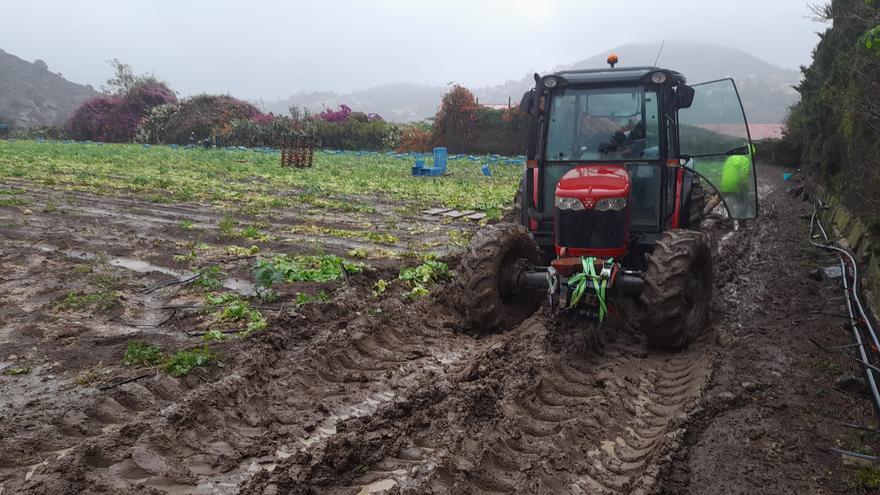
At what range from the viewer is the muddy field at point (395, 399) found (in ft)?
10.7

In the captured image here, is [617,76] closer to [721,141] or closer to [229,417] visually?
[721,141]

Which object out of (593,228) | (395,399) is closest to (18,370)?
(395,399)

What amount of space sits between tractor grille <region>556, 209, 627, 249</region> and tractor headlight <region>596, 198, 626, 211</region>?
3 cm

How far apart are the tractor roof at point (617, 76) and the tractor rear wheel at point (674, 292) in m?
1.49

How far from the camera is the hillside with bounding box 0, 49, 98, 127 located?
68.1 meters

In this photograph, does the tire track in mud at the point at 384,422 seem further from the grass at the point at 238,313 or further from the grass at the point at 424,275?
the grass at the point at 424,275

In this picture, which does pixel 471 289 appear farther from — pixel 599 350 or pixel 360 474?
pixel 360 474

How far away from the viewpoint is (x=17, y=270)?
671 cm

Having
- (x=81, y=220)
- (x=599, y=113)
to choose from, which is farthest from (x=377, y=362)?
(x=81, y=220)

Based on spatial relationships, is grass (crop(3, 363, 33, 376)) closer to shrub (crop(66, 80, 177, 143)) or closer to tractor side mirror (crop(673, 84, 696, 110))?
tractor side mirror (crop(673, 84, 696, 110))

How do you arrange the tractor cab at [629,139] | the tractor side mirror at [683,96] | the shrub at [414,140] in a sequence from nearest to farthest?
1. the tractor cab at [629,139]
2. the tractor side mirror at [683,96]
3. the shrub at [414,140]

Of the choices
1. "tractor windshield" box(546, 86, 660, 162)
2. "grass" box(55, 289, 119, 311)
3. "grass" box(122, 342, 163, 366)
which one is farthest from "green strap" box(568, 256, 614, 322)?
"grass" box(55, 289, 119, 311)

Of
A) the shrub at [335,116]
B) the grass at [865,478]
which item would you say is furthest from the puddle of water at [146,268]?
the shrub at [335,116]

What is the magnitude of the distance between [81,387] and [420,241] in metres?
5.54
